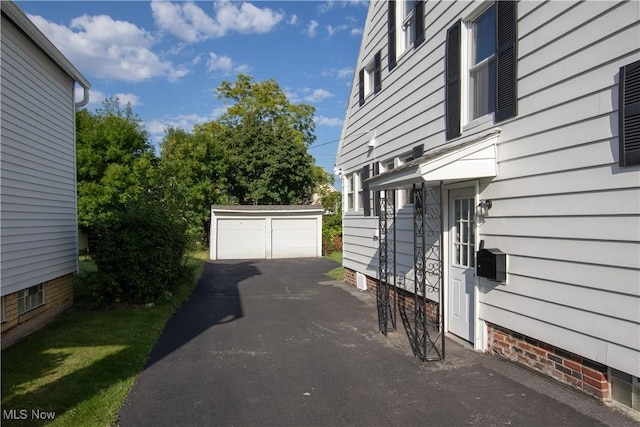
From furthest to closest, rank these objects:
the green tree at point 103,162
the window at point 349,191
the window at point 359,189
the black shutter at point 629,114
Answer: the green tree at point 103,162 → the window at point 349,191 → the window at point 359,189 → the black shutter at point 629,114

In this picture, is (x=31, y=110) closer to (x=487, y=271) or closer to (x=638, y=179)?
(x=487, y=271)

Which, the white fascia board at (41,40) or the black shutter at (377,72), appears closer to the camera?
the white fascia board at (41,40)

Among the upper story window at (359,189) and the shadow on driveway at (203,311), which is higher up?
the upper story window at (359,189)

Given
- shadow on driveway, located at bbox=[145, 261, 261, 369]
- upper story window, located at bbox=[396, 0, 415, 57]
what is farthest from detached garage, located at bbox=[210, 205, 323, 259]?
upper story window, located at bbox=[396, 0, 415, 57]

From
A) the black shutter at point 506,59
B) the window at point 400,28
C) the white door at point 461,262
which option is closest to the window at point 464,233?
the white door at point 461,262

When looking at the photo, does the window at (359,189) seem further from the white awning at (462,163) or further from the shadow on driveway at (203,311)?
the white awning at (462,163)

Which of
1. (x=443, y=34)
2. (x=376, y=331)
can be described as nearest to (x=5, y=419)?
(x=376, y=331)

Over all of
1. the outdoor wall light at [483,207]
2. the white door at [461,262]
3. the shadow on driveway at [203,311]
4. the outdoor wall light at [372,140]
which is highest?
the outdoor wall light at [372,140]

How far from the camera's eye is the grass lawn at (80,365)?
13.7 feet

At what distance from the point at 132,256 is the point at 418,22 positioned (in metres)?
7.13

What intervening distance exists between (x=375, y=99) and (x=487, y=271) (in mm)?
5799

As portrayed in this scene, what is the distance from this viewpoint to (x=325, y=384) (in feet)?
15.9

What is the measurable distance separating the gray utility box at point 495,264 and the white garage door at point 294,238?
17883 mm

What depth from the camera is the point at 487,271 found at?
5.35 meters
